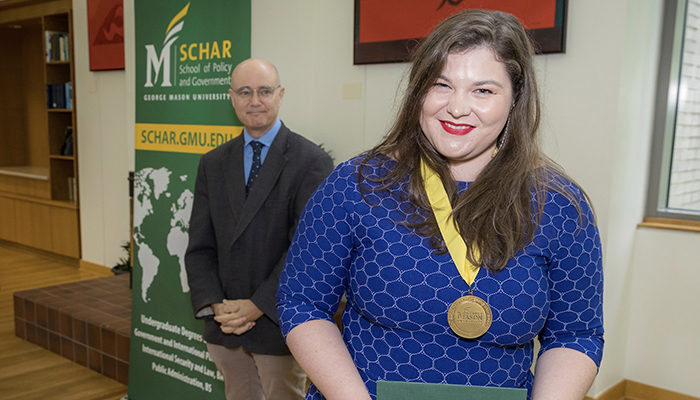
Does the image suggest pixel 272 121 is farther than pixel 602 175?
No

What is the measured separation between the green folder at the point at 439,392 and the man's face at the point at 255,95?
4.88 ft

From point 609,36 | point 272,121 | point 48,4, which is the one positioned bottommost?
point 272,121

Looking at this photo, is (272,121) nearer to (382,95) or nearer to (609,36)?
(382,95)

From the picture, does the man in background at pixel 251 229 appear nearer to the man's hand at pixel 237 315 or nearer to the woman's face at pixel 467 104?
the man's hand at pixel 237 315

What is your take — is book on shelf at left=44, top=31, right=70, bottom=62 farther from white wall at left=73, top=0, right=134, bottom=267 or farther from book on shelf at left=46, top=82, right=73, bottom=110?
white wall at left=73, top=0, right=134, bottom=267

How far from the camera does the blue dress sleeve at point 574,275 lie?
1064 millimetres

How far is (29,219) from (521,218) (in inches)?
273

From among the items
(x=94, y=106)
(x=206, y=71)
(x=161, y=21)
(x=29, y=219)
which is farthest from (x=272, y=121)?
(x=29, y=219)

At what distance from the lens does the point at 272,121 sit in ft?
7.52

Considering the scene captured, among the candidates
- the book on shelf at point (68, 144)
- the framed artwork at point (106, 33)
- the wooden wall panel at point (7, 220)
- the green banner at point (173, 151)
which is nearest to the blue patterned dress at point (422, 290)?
the green banner at point (173, 151)

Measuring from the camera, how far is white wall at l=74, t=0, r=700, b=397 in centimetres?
267

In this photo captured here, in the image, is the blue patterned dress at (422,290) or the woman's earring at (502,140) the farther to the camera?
the woman's earring at (502,140)

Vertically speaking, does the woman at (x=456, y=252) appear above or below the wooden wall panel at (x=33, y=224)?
above

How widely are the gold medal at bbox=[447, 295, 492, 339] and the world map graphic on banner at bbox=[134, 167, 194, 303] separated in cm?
206
